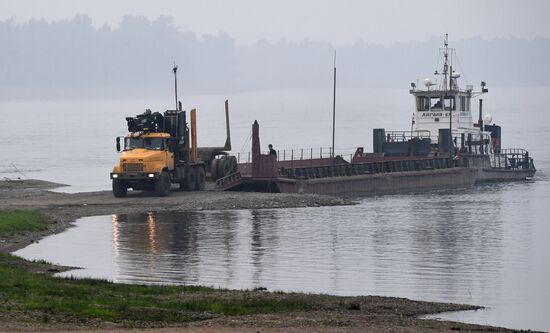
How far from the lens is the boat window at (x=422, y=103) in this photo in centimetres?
7094

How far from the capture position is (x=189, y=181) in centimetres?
5141

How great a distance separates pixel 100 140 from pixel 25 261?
367 ft

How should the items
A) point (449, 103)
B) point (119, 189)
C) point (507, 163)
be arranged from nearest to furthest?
point (119, 189)
point (449, 103)
point (507, 163)

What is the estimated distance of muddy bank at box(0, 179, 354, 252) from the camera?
4556 cm

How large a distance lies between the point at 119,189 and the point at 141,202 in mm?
2035

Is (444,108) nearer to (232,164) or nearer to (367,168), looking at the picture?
(367,168)

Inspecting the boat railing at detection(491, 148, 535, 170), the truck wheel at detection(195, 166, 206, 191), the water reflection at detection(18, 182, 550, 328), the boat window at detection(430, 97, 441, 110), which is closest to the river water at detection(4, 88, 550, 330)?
the water reflection at detection(18, 182, 550, 328)

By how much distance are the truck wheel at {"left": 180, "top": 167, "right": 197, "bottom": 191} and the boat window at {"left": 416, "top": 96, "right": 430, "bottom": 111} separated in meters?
22.3

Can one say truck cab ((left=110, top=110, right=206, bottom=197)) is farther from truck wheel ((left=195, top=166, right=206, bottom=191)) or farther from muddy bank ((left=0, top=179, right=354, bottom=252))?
truck wheel ((left=195, top=166, right=206, bottom=191))

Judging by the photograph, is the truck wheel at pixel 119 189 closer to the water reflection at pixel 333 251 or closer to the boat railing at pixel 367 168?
the water reflection at pixel 333 251

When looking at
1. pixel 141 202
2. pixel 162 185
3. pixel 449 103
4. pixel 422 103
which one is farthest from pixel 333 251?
pixel 422 103

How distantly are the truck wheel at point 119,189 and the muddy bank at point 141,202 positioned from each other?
0.29m

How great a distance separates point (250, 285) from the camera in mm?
29141

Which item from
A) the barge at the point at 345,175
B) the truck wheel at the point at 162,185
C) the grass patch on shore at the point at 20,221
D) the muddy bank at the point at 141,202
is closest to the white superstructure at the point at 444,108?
the barge at the point at 345,175
